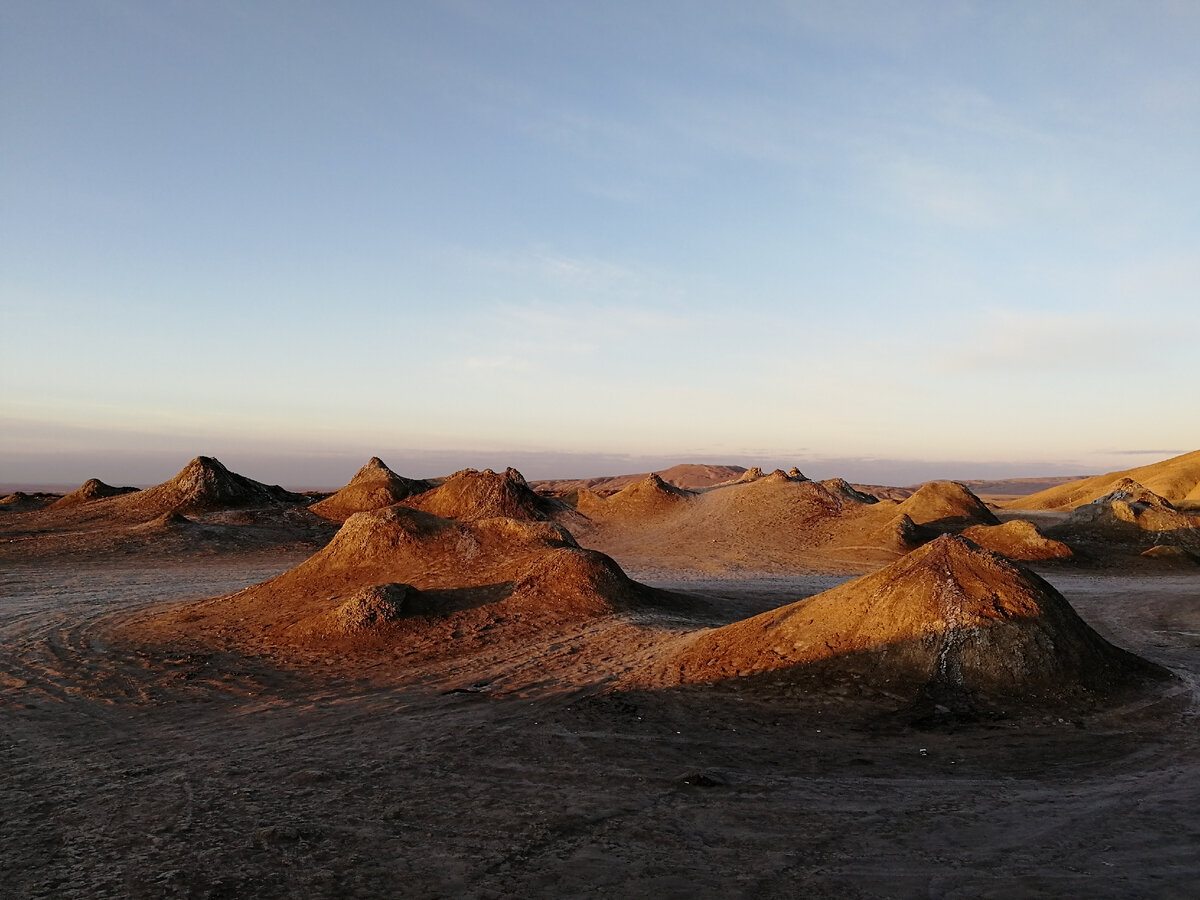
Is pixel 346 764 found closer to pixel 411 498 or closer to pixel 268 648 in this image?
pixel 268 648

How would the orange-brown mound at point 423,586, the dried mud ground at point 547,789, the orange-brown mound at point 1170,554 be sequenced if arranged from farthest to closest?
1. the orange-brown mound at point 1170,554
2. the orange-brown mound at point 423,586
3. the dried mud ground at point 547,789

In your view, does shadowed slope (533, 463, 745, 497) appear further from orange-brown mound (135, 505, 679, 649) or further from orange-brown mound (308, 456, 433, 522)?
orange-brown mound (135, 505, 679, 649)

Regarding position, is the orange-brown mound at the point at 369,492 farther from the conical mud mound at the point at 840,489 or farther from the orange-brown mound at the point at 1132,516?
the orange-brown mound at the point at 1132,516

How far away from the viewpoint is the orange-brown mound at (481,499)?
112 ft

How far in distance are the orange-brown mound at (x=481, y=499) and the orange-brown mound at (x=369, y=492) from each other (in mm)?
2409

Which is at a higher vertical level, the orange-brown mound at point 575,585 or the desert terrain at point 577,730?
the orange-brown mound at point 575,585

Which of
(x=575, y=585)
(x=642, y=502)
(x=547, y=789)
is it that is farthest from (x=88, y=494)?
(x=547, y=789)

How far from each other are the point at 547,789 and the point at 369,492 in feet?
110

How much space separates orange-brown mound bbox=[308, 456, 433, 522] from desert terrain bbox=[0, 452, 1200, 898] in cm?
1460

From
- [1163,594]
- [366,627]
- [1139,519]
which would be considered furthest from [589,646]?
[1139,519]

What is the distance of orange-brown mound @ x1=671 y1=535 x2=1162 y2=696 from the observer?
10.6m

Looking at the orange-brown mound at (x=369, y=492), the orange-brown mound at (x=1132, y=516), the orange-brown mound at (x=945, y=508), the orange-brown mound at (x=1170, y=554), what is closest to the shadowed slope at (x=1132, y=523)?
the orange-brown mound at (x=1132, y=516)

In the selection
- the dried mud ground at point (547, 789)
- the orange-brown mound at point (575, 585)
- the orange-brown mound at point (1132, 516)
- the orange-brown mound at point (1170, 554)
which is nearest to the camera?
the dried mud ground at point (547, 789)

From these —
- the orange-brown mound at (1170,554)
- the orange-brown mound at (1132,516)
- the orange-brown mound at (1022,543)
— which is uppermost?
the orange-brown mound at (1132,516)
